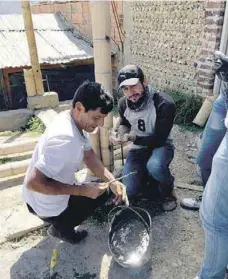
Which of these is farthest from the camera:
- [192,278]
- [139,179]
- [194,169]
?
[194,169]

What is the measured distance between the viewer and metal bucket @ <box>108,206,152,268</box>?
2344mm

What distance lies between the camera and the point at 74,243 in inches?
104

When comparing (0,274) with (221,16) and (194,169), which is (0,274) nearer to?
(194,169)

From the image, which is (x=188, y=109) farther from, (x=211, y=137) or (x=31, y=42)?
(x=31, y=42)

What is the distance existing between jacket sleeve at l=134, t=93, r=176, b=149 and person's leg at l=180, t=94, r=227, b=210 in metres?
0.38

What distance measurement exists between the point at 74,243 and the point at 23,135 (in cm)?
392

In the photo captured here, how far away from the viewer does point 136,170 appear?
120 inches

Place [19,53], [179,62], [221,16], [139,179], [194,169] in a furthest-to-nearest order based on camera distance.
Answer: [19,53]
[179,62]
[221,16]
[194,169]
[139,179]

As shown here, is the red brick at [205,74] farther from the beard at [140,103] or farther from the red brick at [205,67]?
the beard at [140,103]

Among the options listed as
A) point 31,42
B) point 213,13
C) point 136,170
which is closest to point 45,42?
point 31,42

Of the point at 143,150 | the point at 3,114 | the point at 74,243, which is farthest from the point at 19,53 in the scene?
the point at 74,243

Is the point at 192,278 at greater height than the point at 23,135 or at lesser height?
greater

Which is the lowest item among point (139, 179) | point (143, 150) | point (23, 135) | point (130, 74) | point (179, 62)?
point (23, 135)

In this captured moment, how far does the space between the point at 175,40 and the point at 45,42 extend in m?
4.76
